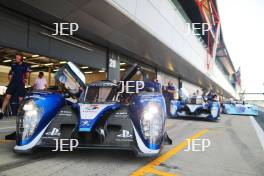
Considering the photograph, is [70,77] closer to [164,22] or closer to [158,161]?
[158,161]

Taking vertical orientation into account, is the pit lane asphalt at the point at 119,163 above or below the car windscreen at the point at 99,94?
below

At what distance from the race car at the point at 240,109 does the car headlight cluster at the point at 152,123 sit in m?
15.1

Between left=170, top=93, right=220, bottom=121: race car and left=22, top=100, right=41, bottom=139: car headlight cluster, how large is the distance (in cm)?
794

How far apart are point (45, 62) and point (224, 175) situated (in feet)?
33.0

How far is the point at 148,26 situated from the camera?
12.8 meters

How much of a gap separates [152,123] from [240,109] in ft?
50.7

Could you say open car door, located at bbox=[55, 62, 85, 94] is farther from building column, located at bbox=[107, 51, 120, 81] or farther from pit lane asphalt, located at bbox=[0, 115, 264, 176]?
building column, located at bbox=[107, 51, 120, 81]

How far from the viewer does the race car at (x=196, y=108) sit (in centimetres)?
1009

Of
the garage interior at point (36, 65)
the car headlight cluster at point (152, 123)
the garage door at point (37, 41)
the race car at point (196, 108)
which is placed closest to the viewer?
the car headlight cluster at point (152, 123)

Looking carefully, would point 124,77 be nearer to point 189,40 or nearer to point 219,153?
point 219,153

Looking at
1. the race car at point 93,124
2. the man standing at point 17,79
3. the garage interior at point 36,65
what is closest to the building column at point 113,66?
the garage interior at point 36,65

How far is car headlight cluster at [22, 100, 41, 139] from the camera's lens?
10.1 ft

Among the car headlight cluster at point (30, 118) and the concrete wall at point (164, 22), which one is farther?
the concrete wall at point (164, 22)

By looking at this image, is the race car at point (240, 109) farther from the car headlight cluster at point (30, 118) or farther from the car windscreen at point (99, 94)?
the car headlight cluster at point (30, 118)
